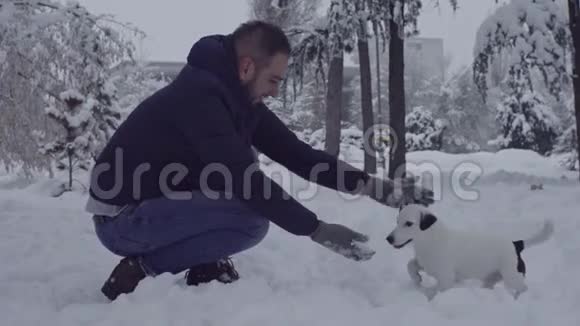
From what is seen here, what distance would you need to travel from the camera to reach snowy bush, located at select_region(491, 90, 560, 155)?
24.8 m

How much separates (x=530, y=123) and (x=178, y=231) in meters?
25.4

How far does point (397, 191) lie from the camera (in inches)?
119

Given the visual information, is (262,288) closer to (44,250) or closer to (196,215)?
(196,215)

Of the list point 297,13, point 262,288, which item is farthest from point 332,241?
point 297,13

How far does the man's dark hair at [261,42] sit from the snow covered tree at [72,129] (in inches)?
281

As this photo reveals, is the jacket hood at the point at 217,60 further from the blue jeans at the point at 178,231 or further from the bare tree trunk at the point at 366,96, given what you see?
the bare tree trunk at the point at 366,96

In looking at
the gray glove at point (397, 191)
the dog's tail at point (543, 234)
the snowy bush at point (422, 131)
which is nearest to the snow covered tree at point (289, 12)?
the snowy bush at point (422, 131)

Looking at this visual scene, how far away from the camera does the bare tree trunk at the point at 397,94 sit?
7.97 m

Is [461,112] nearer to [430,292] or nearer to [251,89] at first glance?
[430,292]

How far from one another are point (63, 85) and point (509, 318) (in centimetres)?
836

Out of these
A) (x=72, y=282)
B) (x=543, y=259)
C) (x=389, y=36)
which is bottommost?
(x=543, y=259)

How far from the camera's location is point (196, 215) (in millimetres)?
2555

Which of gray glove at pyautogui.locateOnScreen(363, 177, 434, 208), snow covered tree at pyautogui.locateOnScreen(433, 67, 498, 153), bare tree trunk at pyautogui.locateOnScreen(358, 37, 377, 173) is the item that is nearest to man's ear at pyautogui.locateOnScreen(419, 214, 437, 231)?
gray glove at pyautogui.locateOnScreen(363, 177, 434, 208)

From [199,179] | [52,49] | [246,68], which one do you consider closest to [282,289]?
[199,179]
